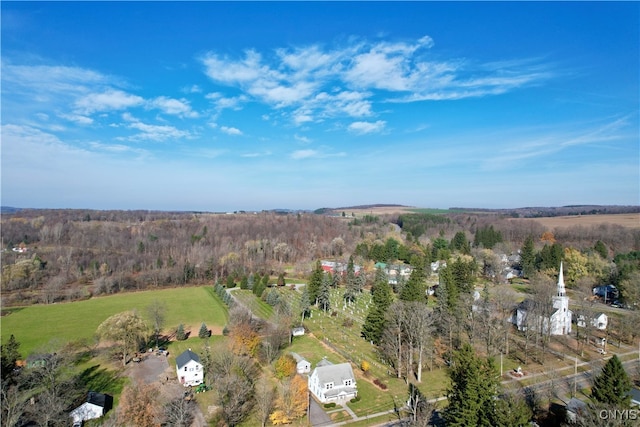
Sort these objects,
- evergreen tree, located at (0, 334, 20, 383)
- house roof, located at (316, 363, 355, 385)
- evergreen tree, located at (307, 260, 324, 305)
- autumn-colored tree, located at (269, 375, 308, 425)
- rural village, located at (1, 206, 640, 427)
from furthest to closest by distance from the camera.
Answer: evergreen tree, located at (307, 260, 324, 305), house roof, located at (316, 363, 355, 385), evergreen tree, located at (0, 334, 20, 383), autumn-colored tree, located at (269, 375, 308, 425), rural village, located at (1, 206, 640, 427)

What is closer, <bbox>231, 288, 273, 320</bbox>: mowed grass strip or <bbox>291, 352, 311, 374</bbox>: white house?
<bbox>291, 352, 311, 374</bbox>: white house

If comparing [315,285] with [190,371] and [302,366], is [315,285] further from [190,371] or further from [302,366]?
[190,371]

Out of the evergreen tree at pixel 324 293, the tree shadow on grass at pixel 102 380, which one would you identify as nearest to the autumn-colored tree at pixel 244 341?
the tree shadow on grass at pixel 102 380

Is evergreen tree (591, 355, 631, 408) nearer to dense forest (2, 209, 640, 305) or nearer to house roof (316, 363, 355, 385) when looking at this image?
house roof (316, 363, 355, 385)

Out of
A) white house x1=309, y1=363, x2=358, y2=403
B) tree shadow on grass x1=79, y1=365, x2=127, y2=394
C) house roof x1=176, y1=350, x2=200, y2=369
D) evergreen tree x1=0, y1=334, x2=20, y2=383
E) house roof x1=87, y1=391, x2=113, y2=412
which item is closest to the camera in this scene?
evergreen tree x1=0, y1=334, x2=20, y2=383

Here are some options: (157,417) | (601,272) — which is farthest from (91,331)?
(601,272)

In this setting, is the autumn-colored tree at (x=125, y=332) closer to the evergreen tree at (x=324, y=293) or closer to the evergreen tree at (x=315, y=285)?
the evergreen tree at (x=324, y=293)

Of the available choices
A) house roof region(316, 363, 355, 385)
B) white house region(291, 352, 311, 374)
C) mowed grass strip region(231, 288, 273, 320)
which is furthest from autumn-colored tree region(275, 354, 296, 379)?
mowed grass strip region(231, 288, 273, 320)
